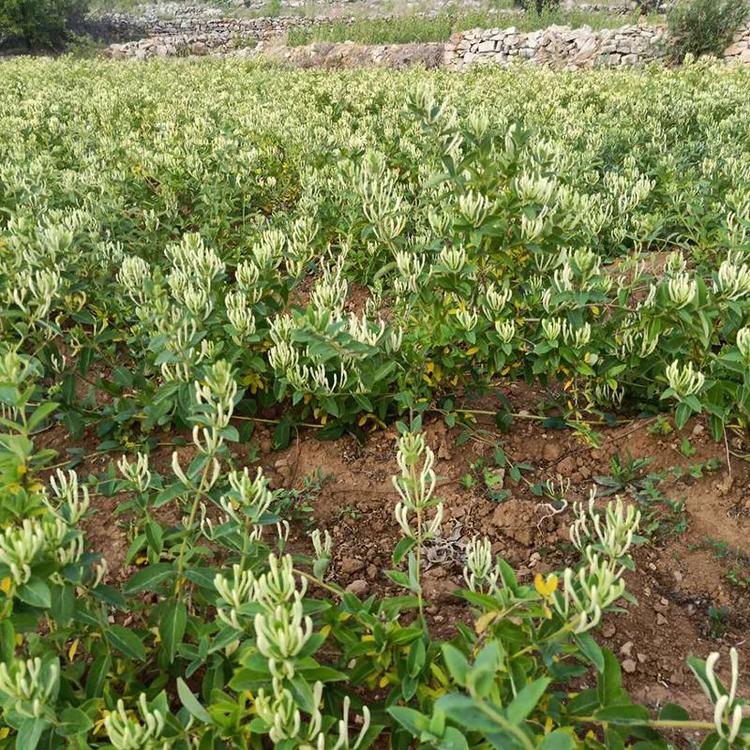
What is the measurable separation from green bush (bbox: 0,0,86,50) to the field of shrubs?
2049 centimetres

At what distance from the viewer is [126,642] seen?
1528 millimetres

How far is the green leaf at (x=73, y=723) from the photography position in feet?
4.13

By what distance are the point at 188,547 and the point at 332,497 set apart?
3.22 feet

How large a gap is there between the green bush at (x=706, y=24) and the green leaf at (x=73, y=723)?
16.2m

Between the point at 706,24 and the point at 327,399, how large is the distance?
15279mm

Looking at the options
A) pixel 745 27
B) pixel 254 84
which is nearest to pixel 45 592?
pixel 254 84

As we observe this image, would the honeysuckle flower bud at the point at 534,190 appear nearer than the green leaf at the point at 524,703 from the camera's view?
No

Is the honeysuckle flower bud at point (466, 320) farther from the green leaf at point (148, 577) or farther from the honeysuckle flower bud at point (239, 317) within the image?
the green leaf at point (148, 577)

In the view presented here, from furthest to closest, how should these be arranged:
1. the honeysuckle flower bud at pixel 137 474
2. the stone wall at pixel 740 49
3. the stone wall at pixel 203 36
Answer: the stone wall at pixel 203 36, the stone wall at pixel 740 49, the honeysuckle flower bud at pixel 137 474

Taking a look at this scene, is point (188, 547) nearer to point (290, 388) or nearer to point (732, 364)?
point (290, 388)

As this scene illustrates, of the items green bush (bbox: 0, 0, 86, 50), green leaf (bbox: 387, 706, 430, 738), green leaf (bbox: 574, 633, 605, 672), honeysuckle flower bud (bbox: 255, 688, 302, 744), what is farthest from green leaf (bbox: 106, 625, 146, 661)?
green bush (bbox: 0, 0, 86, 50)

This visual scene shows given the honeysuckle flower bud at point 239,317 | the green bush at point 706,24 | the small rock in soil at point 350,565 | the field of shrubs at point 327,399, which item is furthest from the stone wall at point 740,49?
the small rock in soil at point 350,565

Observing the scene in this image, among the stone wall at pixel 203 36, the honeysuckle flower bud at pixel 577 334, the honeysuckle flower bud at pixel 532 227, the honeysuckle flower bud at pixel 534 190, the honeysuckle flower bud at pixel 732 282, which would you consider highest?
the stone wall at pixel 203 36

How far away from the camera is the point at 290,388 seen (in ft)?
9.53
